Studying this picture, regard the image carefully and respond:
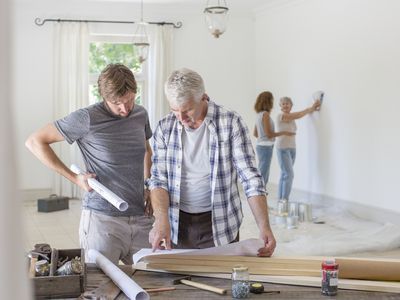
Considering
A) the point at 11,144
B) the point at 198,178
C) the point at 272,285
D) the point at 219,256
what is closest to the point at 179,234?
the point at 198,178

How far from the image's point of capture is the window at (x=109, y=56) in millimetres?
9148

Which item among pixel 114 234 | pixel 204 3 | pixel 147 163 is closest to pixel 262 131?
pixel 204 3

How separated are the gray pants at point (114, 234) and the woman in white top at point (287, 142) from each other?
5.03m

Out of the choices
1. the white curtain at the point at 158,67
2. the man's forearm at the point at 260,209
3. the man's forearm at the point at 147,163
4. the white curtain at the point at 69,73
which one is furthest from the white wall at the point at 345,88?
the man's forearm at the point at 260,209

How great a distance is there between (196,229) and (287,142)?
5.21 metres

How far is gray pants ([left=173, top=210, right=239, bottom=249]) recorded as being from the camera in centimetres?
250

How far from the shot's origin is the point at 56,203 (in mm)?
8156

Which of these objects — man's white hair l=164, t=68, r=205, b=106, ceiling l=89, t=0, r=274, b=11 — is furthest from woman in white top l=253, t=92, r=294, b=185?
man's white hair l=164, t=68, r=205, b=106

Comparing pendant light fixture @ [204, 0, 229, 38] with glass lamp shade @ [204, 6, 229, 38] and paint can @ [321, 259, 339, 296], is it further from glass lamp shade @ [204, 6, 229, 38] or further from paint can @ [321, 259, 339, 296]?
paint can @ [321, 259, 339, 296]

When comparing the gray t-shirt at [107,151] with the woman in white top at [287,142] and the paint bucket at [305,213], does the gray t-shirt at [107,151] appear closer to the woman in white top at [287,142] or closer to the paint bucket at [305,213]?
the paint bucket at [305,213]

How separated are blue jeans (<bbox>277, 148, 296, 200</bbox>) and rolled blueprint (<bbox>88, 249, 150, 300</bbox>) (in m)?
5.42

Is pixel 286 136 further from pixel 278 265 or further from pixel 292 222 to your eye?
pixel 278 265

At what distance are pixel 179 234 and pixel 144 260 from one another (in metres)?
0.41

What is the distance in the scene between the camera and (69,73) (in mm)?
8797
